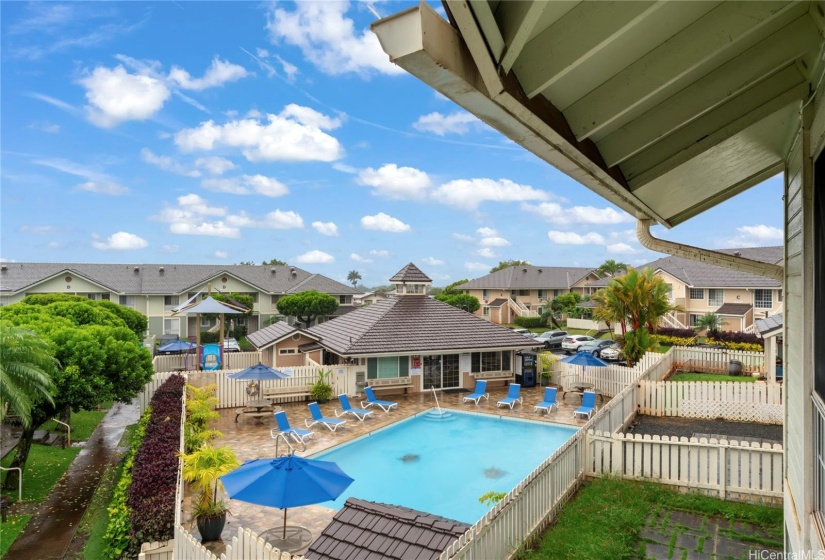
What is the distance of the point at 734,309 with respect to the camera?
132 feet

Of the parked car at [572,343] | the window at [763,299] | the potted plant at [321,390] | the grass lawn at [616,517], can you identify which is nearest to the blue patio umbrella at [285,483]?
the grass lawn at [616,517]

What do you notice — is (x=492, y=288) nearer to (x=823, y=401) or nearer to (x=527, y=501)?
(x=527, y=501)

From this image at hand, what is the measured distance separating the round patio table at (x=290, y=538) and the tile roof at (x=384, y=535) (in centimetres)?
152

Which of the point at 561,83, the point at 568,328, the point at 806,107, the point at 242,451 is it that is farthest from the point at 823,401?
the point at 568,328

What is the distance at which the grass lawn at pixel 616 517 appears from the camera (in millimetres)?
7340

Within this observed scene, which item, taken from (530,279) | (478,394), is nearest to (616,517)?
(478,394)

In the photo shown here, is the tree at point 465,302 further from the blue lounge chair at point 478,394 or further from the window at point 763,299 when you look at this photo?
the blue lounge chair at point 478,394

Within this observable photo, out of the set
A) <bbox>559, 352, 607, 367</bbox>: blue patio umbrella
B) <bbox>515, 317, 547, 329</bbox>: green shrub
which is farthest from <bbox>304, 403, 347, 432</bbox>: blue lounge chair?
<bbox>515, 317, 547, 329</bbox>: green shrub

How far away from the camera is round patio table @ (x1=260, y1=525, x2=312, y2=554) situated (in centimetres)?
831

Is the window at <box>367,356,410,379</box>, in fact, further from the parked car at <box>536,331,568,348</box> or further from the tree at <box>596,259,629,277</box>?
the tree at <box>596,259,629,277</box>

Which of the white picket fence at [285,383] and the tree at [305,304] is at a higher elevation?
the tree at [305,304]

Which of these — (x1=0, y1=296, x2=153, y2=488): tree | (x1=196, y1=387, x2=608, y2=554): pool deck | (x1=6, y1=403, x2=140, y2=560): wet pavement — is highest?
(x1=0, y1=296, x2=153, y2=488): tree

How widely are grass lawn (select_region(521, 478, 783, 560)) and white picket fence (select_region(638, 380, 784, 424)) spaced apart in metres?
7.37

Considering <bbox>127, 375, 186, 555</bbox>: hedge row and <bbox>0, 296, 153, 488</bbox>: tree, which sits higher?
<bbox>0, 296, 153, 488</bbox>: tree
